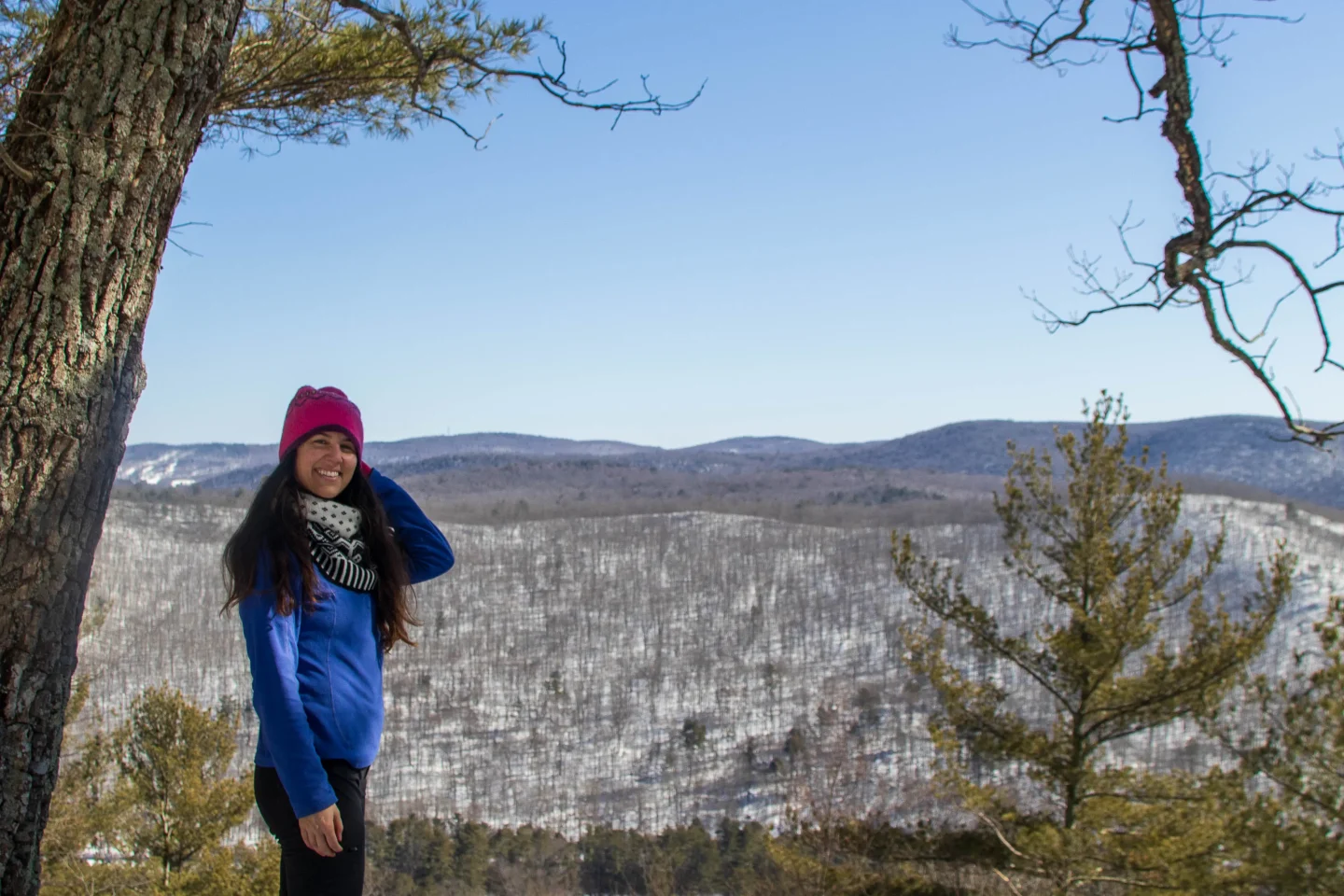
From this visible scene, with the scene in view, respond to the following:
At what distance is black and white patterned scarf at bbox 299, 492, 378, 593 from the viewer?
6.53 feet

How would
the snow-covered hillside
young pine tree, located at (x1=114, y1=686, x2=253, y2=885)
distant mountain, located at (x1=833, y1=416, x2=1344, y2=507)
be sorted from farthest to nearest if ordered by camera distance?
distant mountain, located at (x1=833, y1=416, x2=1344, y2=507) < the snow-covered hillside < young pine tree, located at (x1=114, y1=686, x2=253, y2=885)

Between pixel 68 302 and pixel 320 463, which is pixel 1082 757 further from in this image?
pixel 68 302

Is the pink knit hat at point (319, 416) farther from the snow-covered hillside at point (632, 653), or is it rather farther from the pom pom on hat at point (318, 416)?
the snow-covered hillside at point (632, 653)

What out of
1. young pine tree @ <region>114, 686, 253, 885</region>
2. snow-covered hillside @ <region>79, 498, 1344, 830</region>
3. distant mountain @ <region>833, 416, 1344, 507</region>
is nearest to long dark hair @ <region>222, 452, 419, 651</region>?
young pine tree @ <region>114, 686, 253, 885</region>

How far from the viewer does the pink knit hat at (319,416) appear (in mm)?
2088

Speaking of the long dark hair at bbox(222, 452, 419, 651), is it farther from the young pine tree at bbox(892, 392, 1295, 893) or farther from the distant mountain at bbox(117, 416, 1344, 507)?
the distant mountain at bbox(117, 416, 1344, 507)

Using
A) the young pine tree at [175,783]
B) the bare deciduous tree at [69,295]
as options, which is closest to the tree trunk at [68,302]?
the bare deciduous tree at [69,295]

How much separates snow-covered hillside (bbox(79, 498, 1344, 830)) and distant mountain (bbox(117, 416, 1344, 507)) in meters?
17.8

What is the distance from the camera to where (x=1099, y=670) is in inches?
326

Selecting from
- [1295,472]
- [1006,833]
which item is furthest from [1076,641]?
[1295,472]

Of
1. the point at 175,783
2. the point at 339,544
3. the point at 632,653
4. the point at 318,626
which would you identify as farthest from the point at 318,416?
the point at 632,653

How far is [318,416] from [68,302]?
488 mm

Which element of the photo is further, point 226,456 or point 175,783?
point 226,456

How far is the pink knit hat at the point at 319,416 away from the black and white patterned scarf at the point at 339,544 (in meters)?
0.13
